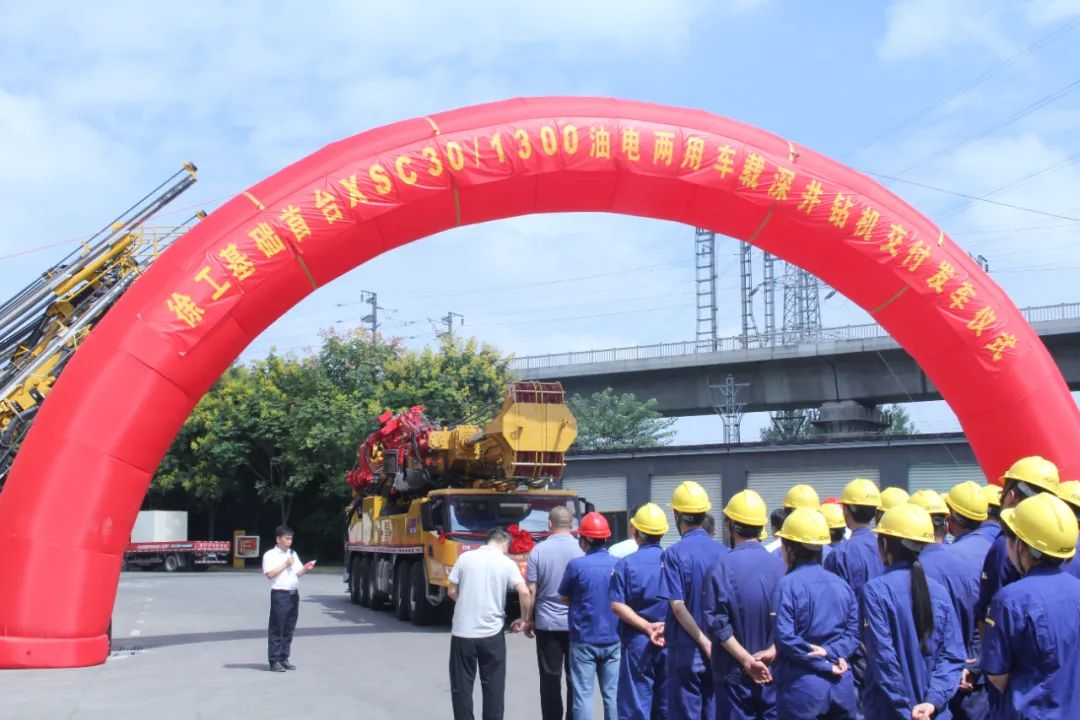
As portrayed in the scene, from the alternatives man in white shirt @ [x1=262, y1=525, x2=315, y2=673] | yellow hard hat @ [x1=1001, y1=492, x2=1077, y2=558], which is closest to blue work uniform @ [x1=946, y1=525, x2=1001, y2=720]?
yellow hard hat @ [x1=1001, y1=492, x2=1077, y2=558]

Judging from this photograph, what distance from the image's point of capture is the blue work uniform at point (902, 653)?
5.11 metres

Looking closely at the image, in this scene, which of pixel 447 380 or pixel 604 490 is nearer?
pixel 604 490

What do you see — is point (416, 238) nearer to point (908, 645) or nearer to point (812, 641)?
point (812, 641)

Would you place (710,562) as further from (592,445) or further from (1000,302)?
(592,445)

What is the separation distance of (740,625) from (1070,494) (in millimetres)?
1867

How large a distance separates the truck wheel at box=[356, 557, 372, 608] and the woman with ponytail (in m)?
16.4

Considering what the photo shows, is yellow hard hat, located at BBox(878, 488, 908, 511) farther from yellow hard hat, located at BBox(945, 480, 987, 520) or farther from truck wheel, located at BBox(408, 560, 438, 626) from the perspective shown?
truck wheel, located at BBox(408, 560, 438, 626)

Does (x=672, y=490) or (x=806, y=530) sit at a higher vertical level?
(x=806, y=530)

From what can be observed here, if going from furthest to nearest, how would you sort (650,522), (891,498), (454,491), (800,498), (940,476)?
(940,476), (454,491), (891,498), (800,498), (650,522)

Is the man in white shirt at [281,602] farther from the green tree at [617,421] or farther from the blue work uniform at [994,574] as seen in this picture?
the green tree at [617,421]

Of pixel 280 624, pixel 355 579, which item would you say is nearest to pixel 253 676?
pixel 280 624

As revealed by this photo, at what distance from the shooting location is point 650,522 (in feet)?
24.7

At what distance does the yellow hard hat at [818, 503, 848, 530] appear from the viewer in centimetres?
755

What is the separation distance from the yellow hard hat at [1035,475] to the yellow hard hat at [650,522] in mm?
2437
